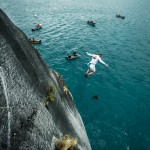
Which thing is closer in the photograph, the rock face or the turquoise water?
the rock face

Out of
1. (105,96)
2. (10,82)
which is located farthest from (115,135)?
(10,82)

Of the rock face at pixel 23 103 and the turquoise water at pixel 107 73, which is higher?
the rock face at pixel 23 103

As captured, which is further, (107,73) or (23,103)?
(107,73)

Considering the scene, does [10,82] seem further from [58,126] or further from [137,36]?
[137,36]

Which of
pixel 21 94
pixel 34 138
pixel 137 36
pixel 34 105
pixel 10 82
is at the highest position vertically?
pixel 10 82

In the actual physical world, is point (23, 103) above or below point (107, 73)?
above

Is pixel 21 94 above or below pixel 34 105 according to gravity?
above

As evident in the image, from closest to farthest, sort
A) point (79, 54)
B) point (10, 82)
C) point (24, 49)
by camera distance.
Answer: point (10, 82), point (24, 49), point (79, 54)

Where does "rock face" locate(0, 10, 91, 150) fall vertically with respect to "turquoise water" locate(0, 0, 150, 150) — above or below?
above
